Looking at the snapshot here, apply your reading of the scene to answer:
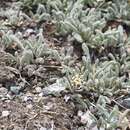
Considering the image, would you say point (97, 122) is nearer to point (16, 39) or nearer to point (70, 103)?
point (70, 103)

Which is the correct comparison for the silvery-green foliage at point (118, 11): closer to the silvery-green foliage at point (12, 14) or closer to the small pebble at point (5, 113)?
the silvery-green foliage at point (12, 14)

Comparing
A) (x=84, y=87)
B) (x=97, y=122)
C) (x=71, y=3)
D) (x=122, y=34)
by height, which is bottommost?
(x=97, y=122)

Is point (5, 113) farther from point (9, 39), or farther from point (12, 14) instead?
point (12, 14)

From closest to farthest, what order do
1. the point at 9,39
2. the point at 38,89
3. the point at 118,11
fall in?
the point at 38,89 → the point at 9,39 → the point at 118,11

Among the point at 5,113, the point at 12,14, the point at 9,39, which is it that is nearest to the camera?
the point at 5,113

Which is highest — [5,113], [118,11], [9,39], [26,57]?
[118,11]

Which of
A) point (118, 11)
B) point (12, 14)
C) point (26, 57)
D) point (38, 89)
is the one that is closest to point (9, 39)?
point (26, 57)

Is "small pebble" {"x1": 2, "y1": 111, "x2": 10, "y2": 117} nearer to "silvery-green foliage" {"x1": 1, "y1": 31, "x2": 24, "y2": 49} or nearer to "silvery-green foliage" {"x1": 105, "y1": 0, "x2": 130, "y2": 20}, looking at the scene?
"silvery-green foliage" {"x1": 1, "y1": 31, "x2": 24, "y2": 49}

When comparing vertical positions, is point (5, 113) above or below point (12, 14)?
below

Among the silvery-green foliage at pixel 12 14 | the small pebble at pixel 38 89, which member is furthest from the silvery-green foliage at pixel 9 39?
the small pebble at pixel 38 89

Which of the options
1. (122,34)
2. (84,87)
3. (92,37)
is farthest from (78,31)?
(84,87)

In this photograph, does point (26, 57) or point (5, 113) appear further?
point (26, 57)
